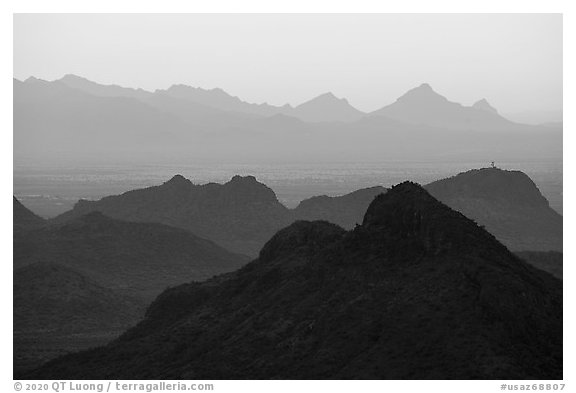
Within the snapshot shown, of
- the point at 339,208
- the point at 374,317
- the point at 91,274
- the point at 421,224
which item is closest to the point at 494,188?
the point at 339,208

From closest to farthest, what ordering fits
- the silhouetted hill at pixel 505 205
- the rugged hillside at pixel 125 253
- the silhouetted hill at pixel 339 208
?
1. the rugged hillside at pixel 125 253
2. the silhouetted hill at pixel 505 205
3. the silhouetted hill at pixel 339 208

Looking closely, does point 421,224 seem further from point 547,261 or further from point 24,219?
point 24,219

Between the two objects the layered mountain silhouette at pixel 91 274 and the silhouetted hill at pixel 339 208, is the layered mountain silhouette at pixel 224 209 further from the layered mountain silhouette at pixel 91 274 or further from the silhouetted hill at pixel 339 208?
the layered mountain silhouette at pixel 91 274

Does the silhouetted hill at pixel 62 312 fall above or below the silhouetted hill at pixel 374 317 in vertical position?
below

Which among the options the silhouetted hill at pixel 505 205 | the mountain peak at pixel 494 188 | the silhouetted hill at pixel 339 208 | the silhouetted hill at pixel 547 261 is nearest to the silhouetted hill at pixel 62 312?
the silhouetted hill at pixel 547 261

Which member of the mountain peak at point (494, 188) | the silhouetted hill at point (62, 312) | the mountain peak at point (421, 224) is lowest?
the silhouetted hill at point (62, 312)

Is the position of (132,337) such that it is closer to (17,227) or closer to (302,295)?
(302,295)
